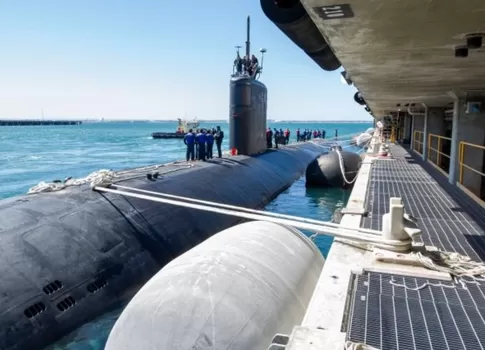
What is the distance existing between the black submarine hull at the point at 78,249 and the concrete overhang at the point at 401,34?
16.9ft

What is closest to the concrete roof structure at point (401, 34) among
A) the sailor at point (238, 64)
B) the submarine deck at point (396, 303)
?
the submarine deck at point (396, 303)

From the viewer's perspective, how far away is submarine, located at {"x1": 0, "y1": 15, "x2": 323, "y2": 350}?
6.34m

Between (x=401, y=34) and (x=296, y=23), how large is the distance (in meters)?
1.35

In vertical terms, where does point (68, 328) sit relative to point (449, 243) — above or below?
below

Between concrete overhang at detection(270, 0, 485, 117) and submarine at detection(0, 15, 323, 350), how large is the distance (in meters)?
5.16

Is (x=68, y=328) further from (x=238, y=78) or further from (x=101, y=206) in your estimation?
(x=238, y=78)

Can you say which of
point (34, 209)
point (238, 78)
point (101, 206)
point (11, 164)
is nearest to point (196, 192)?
point (101, 206)

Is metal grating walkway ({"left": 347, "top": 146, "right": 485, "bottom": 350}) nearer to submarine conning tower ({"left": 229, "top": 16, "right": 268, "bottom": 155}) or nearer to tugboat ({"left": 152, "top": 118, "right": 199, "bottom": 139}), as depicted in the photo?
submarine conning tower ({"left": 229, "top": 16, "right": 268, "bottom": 155})

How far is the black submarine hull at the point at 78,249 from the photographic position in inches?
249

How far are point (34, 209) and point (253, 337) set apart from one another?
627cm

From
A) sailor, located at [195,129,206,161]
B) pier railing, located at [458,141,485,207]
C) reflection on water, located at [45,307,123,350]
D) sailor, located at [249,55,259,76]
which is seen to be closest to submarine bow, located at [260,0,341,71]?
reflection on water, located at [45,307,123,350]

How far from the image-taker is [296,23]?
470 centimetres

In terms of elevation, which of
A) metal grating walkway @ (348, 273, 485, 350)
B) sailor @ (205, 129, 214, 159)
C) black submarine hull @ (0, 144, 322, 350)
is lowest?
black submarine hull @ (0, 144, 322, 350)

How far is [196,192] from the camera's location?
41.7ft
